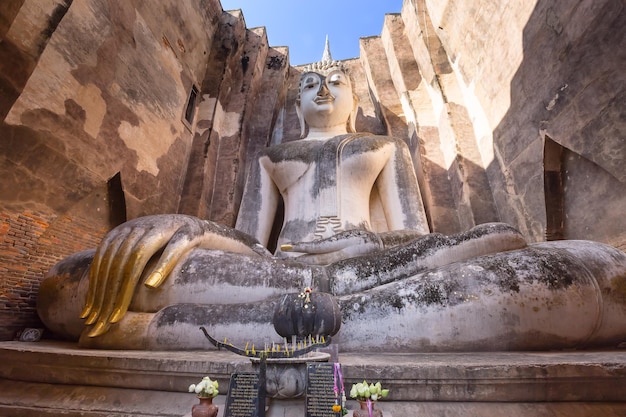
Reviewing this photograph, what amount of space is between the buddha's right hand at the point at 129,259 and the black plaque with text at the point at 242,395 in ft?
3.73

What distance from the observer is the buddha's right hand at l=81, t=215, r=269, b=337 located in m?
1.96

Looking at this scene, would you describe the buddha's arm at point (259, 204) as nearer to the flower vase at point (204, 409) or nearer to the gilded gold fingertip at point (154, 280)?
the gilded gold fingertip at point (154, 280)

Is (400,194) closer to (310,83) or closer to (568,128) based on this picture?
(568,128)

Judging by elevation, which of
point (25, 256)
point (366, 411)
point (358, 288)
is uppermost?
point (25, 256)

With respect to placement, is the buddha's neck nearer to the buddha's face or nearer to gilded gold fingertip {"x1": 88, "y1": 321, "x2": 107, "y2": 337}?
the buddha's face

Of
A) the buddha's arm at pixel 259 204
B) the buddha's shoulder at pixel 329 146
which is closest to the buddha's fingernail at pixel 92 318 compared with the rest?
the buddha's arm at pixel 259 204

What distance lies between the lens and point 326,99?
14.0 ft

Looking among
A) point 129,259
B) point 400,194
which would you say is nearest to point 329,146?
point 400,194

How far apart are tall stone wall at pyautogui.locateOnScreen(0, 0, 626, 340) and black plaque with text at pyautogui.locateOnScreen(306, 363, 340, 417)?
11.4 feet

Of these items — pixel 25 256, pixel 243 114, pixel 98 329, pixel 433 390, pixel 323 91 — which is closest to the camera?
pixel 433 390

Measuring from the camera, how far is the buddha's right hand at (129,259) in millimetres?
1964

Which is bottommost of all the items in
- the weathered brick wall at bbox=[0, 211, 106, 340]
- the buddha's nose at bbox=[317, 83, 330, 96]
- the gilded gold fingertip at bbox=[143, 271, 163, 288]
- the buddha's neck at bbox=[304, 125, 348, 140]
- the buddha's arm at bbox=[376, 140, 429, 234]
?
the gilded gold fingertip at bbox=[143, 271, 163, 288]

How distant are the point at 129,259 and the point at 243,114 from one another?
4.56 metres

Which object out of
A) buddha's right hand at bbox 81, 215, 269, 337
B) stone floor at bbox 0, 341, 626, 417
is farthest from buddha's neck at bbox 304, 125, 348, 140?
stone floor at bbox 0, 341, 626, 417
